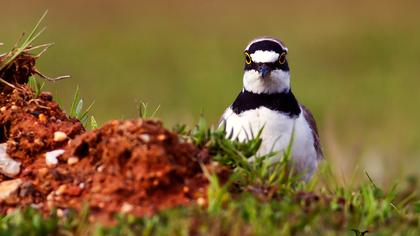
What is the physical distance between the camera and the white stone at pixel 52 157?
5758 mm

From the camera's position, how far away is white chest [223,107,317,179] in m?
6.80

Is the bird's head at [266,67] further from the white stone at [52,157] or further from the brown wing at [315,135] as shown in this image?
the white stone at [52,157]

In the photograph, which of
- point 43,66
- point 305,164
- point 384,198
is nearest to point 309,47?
point 43,66

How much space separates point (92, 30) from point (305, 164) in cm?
1473

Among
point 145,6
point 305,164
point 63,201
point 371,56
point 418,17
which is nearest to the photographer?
point 63,201

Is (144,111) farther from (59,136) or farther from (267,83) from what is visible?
(267,83)

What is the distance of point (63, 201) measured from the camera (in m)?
5.40

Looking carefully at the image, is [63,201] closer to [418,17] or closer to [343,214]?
[343,214]

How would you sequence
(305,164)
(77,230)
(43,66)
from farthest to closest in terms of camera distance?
1. (43,66)
2. (305,164)
3. (77,230)

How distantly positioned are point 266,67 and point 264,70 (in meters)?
0.04

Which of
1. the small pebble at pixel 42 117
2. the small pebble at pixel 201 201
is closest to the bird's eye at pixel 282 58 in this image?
the small pebble at pixel 42 117

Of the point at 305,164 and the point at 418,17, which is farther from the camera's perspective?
the point at 418,17

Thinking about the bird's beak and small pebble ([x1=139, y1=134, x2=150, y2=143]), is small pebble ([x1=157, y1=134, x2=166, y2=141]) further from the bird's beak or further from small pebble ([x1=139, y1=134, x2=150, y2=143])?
the bird's beak

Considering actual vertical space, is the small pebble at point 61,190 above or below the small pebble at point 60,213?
above
